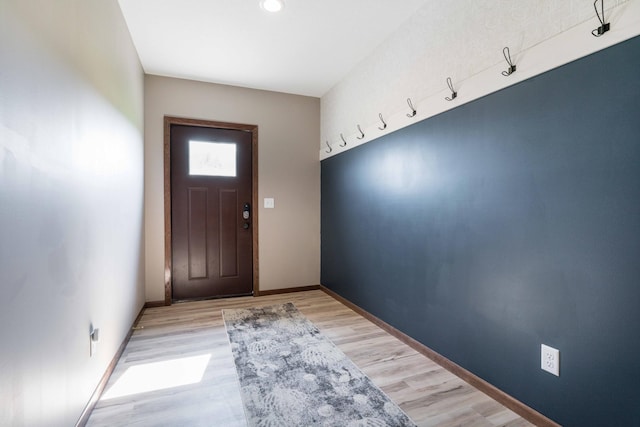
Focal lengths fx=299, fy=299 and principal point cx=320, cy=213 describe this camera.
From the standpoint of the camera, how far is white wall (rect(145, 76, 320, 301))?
10.9 ft

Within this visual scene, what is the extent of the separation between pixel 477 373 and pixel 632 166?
1.34 meters

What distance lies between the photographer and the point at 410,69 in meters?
2.36

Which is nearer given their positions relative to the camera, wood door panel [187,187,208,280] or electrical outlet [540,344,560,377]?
electrical outlet [540,344,560,377]

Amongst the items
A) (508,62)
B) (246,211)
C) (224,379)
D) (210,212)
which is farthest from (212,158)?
(508,62)

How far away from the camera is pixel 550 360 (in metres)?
1.42

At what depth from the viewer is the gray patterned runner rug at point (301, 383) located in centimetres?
152

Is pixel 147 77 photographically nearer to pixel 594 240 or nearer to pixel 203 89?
pixel 203 89

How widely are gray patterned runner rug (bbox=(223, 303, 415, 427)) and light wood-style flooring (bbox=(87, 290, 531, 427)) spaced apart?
7 cm

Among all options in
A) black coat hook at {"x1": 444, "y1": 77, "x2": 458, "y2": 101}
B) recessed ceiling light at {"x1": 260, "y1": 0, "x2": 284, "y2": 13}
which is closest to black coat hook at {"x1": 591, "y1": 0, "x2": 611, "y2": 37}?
black coat hook at {"x1": 444, "y1": 77, "x2": 458, "y2": 101}

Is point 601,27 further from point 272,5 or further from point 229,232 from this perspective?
point 229,232

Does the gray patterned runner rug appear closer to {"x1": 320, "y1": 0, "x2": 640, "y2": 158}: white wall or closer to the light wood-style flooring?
the light wood-style flooring

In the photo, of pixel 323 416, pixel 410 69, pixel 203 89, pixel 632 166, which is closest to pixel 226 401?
pixel 323 416

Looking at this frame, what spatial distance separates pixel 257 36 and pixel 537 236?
8.27 ft

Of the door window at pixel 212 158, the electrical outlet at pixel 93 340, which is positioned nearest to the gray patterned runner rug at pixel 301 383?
the electrical outlet at pixel 93 340
